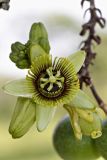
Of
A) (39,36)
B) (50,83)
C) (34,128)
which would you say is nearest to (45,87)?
(50,83)

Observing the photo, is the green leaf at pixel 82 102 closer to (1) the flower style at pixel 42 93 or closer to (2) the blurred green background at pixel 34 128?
(1) the flower style at pixel 42 93

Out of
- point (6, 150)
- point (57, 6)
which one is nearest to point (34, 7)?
point (57, 6)

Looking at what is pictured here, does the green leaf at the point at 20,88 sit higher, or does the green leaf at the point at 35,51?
the green leaf at the point at 35,51

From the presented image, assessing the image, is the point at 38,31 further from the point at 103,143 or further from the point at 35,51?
the point at 103,143

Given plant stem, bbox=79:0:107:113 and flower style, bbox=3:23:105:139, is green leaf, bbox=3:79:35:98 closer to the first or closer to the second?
flower style, bbox=3:23:105:139

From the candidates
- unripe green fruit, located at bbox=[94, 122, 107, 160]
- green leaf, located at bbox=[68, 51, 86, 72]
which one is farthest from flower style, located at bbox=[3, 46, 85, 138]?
unripe green fruit, located at bbox=[94, 122, 107, 160]

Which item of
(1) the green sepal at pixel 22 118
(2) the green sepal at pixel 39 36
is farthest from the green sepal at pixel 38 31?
(1) the green sepal at pixel 22 118
